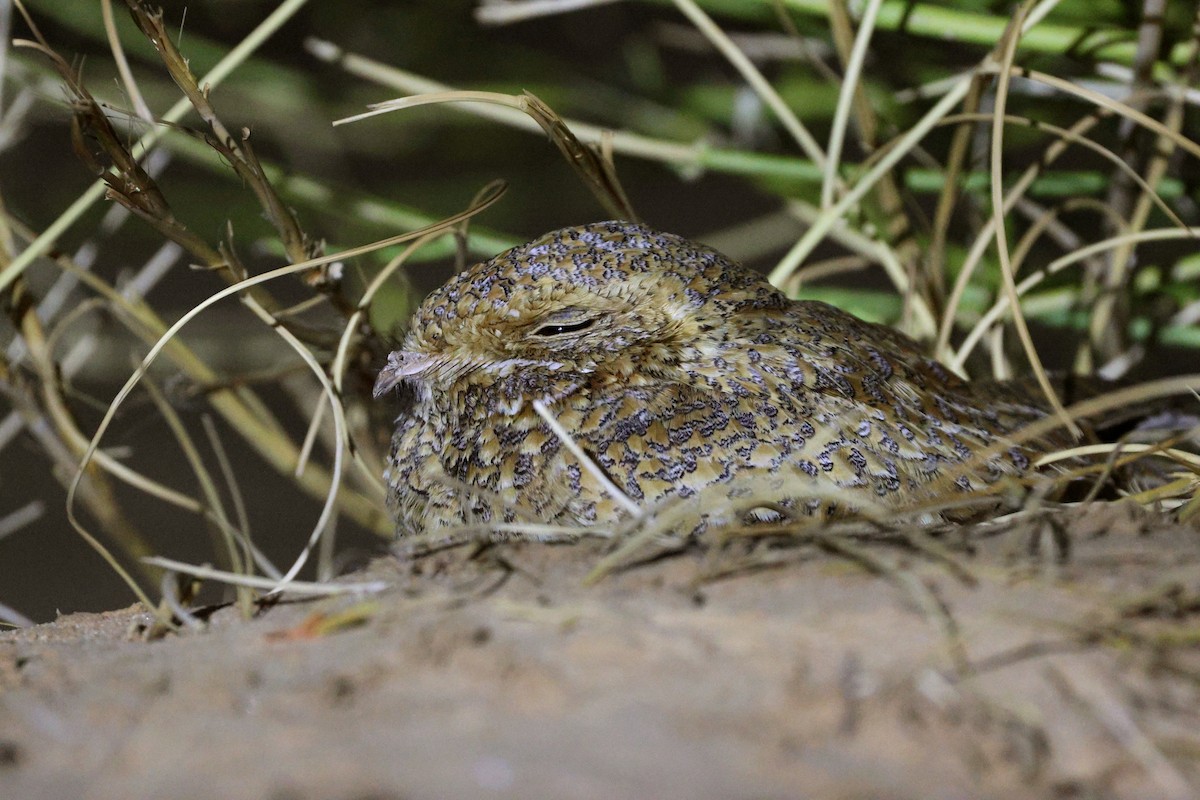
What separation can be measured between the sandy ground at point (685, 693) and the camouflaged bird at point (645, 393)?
10.9 inches

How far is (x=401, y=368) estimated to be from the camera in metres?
1.59

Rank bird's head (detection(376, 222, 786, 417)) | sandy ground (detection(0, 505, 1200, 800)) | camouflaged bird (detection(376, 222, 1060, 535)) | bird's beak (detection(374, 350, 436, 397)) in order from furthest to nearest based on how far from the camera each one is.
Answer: bird's beak (detection(374, 350, 436, 397)) < bird's head (detection(376, 222, 786, 417)) < camouflaged bird (detection(376, 222, 1060, 535)) < sandy ground (detection(0, 505, 1200, 800))

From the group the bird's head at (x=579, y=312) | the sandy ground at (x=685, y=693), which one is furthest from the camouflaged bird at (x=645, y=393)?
the sandy ground at (x=685, y=693)

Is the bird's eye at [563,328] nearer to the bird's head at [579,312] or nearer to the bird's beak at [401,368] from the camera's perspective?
the bird's head at [579,312]

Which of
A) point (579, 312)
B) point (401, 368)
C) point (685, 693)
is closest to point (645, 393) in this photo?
point (579, 312)

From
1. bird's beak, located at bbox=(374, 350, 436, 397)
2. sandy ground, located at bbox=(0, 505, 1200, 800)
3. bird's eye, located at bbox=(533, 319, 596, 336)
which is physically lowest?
sandy ground, located at bbox=(0, 505, 1200, 800)

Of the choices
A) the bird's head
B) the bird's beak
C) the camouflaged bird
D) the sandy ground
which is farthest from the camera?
the bird's beak

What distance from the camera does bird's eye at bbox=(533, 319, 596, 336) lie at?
4.84 feet

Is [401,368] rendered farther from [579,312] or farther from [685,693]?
[685,693]

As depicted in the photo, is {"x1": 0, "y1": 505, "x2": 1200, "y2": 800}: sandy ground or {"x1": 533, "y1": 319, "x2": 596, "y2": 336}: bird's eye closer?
{"x1": 0, "y1": 505, "x2": 1200, "y2": 800}: sandy ground

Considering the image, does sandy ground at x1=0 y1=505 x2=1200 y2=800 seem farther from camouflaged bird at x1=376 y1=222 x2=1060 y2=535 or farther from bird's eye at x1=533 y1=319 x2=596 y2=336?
bird's eye at x1=533 y1=319 x2=596 y2=336

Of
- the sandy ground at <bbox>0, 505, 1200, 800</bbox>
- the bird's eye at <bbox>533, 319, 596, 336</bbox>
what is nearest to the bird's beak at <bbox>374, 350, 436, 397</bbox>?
the bird's eye at <bbox>533, 319, 596, 336</bbox>

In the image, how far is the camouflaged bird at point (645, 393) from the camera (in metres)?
1.31

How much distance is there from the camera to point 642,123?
10.1 feet
